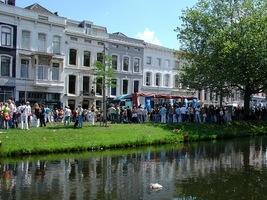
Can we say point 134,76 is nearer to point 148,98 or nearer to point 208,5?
point 148,98

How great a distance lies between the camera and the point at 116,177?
13023 millimetres

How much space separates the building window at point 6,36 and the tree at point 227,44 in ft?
62.6

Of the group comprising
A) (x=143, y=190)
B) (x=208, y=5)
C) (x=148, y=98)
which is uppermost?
(x=208, y=5)

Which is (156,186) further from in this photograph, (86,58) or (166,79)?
(166,79)

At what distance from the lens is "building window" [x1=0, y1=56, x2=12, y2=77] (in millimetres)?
40406

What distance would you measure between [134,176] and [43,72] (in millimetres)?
32532

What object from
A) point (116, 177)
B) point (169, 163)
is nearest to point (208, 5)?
point (169, 163)

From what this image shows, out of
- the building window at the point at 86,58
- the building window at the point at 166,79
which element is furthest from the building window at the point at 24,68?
the building window at the point at 166,79

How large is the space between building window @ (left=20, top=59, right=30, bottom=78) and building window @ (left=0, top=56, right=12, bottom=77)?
145 cm

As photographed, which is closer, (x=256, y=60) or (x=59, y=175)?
(x=59, y=175)

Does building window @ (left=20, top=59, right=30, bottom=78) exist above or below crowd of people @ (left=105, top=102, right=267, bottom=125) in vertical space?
above

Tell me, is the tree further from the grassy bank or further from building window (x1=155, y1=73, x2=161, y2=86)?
building window (x1=155, y1=73, x2=161, y2=86)

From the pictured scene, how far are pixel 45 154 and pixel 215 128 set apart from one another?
1816 centimetres

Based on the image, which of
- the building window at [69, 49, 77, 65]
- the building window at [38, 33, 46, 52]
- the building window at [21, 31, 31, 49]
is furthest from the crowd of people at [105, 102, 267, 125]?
the building window at [21, 31, 31, 49]
